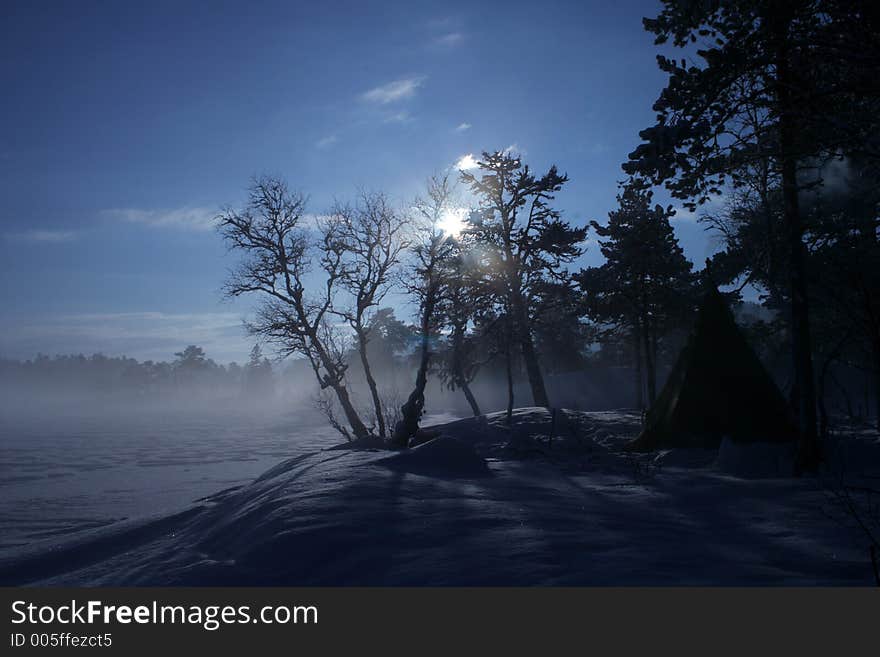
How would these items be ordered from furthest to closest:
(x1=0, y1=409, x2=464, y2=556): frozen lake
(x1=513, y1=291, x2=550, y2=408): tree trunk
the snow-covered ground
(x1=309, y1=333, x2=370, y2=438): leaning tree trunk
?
(x1=513, y1=291, x2=550, y2=408): tree trunk, (x1=309, y1=333, x2=370, y2=438): leaning tree trunk, (x1=0, y1=409, x2=464, y2=556): frozen lake, the snow-covered ground

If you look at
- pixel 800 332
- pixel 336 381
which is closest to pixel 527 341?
pixel 336 381

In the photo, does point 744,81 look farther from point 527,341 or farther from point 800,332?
point 527,341

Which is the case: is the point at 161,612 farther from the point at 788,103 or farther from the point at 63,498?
the point at 63,498

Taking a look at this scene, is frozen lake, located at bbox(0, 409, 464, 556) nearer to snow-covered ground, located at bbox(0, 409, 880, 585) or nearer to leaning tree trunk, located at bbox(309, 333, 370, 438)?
snow-covered ground, located at bbox(0, 409, 880, 585)

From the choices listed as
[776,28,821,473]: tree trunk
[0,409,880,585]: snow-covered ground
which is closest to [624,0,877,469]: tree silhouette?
[776,28,821,473]: tree trunk

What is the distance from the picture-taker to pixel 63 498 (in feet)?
54.5

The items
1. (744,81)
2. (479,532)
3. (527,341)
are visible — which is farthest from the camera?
(527,341)

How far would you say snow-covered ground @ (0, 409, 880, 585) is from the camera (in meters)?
4.44

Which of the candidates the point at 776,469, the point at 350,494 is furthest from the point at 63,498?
the point at 776,469

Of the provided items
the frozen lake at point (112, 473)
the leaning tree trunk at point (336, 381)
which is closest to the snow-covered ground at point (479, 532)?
the frozen lake at point (112, 473)

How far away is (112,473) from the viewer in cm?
2311

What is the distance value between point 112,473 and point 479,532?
2363cm

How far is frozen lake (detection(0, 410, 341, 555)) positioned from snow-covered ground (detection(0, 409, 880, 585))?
358cm

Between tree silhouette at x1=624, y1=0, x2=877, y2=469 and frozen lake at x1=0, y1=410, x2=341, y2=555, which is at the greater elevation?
tree silhouette at x1=624, y1=0, x2=877, y2=469
